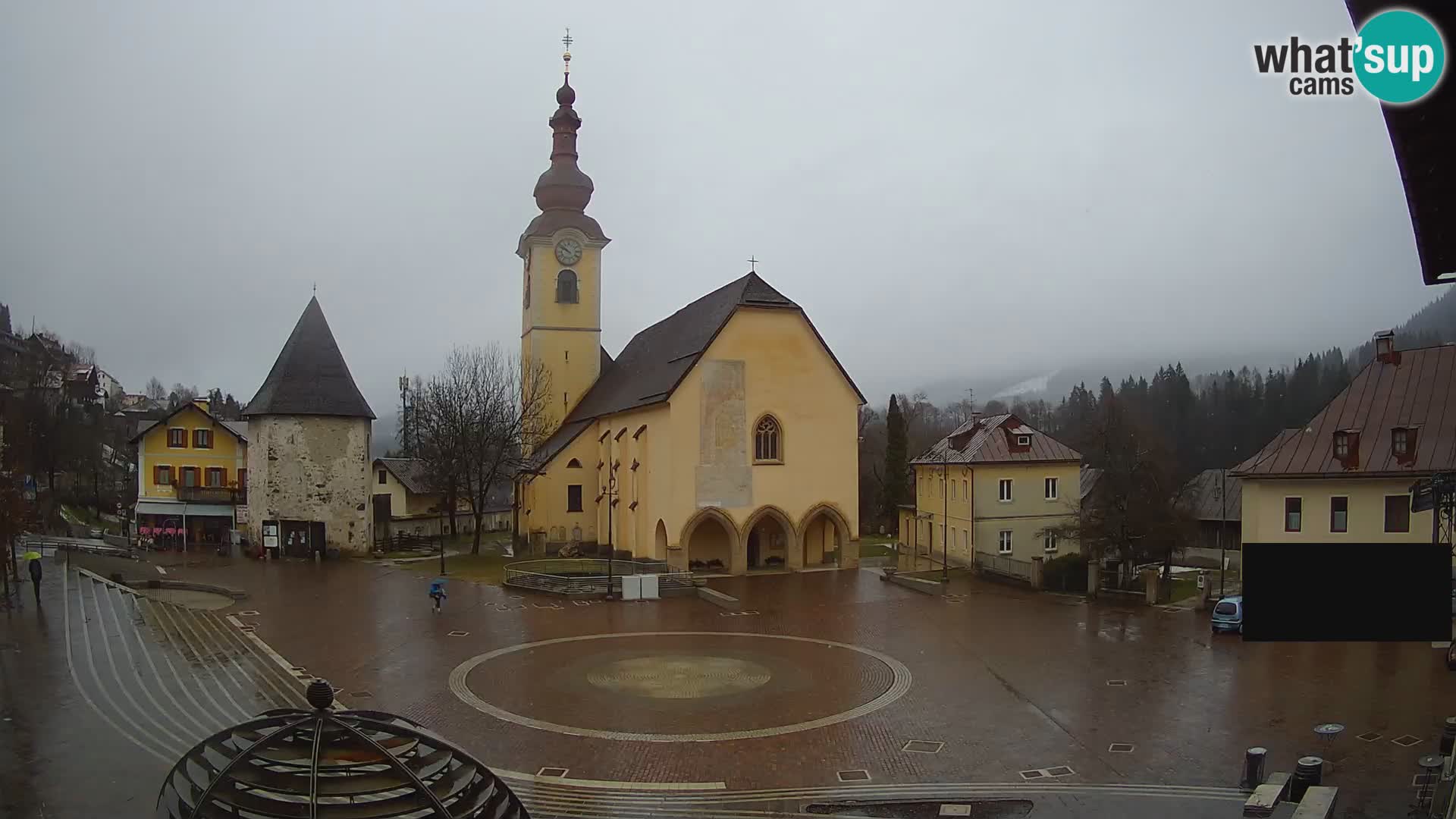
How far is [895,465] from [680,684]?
40.8m

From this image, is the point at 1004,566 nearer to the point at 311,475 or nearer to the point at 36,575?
the point at 311,475

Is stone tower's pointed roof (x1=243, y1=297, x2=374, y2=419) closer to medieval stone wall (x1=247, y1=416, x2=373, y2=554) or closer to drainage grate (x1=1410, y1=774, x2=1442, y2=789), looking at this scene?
medieval stone wall (x1=247, y1=416, x2=373, y2=554)

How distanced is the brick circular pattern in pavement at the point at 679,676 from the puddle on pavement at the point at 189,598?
13735mm

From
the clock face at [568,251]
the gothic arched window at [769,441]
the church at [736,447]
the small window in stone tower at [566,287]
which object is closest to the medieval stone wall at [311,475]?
the church at [736,447]

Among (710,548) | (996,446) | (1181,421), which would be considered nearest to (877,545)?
(996,446)

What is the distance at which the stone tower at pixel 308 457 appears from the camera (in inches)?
1583

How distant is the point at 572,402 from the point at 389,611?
24.2m

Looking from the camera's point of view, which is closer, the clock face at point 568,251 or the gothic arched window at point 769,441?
the gothic arched window at point 769,441

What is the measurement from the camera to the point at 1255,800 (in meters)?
10.5

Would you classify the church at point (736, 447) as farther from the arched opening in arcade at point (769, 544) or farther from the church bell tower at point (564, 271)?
the church bell tower at point (564, 271)

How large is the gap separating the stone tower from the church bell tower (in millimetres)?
9973
